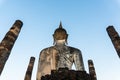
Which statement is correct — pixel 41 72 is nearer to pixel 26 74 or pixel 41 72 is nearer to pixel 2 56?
pixel 26 74

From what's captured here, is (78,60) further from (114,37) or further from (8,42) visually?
(8,42)

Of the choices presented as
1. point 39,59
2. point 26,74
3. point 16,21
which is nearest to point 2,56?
point 16,21

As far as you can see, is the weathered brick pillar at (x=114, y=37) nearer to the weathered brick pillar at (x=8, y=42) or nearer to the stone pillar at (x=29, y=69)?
the weathered brick pillar at (x=8, y=42)

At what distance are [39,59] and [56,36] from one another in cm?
186

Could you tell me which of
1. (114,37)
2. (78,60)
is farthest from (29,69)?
(114,37)

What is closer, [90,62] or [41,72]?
[41,72]

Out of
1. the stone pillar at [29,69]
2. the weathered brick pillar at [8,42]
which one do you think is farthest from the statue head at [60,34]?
the weathered brick pillar at [8,42]

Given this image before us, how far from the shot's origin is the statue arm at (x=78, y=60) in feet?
33.9

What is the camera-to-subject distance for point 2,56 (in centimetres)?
605

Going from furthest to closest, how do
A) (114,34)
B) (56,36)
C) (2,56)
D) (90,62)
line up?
(90,62) → (56,36) → (114,34) → (2,56)

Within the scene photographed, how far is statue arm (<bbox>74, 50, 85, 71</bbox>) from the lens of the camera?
1034 cm

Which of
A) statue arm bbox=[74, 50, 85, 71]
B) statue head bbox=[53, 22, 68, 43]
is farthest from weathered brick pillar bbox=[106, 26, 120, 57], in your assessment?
statue head bbox=[53, 22, 68, 43]

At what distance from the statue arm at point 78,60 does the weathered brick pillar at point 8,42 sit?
433 centimetres

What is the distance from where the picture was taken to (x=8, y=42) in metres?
6.60
